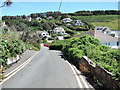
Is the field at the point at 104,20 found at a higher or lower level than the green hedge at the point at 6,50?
higher

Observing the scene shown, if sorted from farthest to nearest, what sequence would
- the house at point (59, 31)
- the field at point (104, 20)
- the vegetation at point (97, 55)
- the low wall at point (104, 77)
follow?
the field at point (104, 20)
the house at point (59, 31)
the vegetation at point (97, 55)
the low wall at point (104, 77)

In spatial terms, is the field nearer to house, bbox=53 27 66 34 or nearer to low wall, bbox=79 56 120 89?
house, bbox=53 27 66 34

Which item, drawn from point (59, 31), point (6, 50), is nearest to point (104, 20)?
point (59, 31)

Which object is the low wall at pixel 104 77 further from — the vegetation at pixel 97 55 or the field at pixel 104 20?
the field at pixel 104 20

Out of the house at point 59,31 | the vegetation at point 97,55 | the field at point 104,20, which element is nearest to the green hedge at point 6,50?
the vegetation at point 97,55

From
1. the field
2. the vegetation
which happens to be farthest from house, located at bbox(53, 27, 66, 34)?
the vegetation

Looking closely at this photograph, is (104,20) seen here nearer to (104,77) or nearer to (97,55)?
(97,55)

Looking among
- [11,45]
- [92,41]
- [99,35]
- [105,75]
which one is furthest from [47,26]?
[105,75]

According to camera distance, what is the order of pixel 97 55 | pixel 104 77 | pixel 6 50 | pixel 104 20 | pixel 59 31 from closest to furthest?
pixel 104 77 → pixel 6 50 → pixel 97 55 → pixel 59 31 → pixel 104 20

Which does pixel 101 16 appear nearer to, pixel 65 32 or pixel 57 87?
pixel 65 32

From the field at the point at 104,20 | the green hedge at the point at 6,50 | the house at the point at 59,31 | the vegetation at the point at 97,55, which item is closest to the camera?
the vegetation at the point at 97,55

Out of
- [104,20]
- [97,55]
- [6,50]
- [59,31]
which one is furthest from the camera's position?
[104,20]

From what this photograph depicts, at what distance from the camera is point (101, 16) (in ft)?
452

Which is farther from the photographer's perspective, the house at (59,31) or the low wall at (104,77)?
the house at (59,31)
